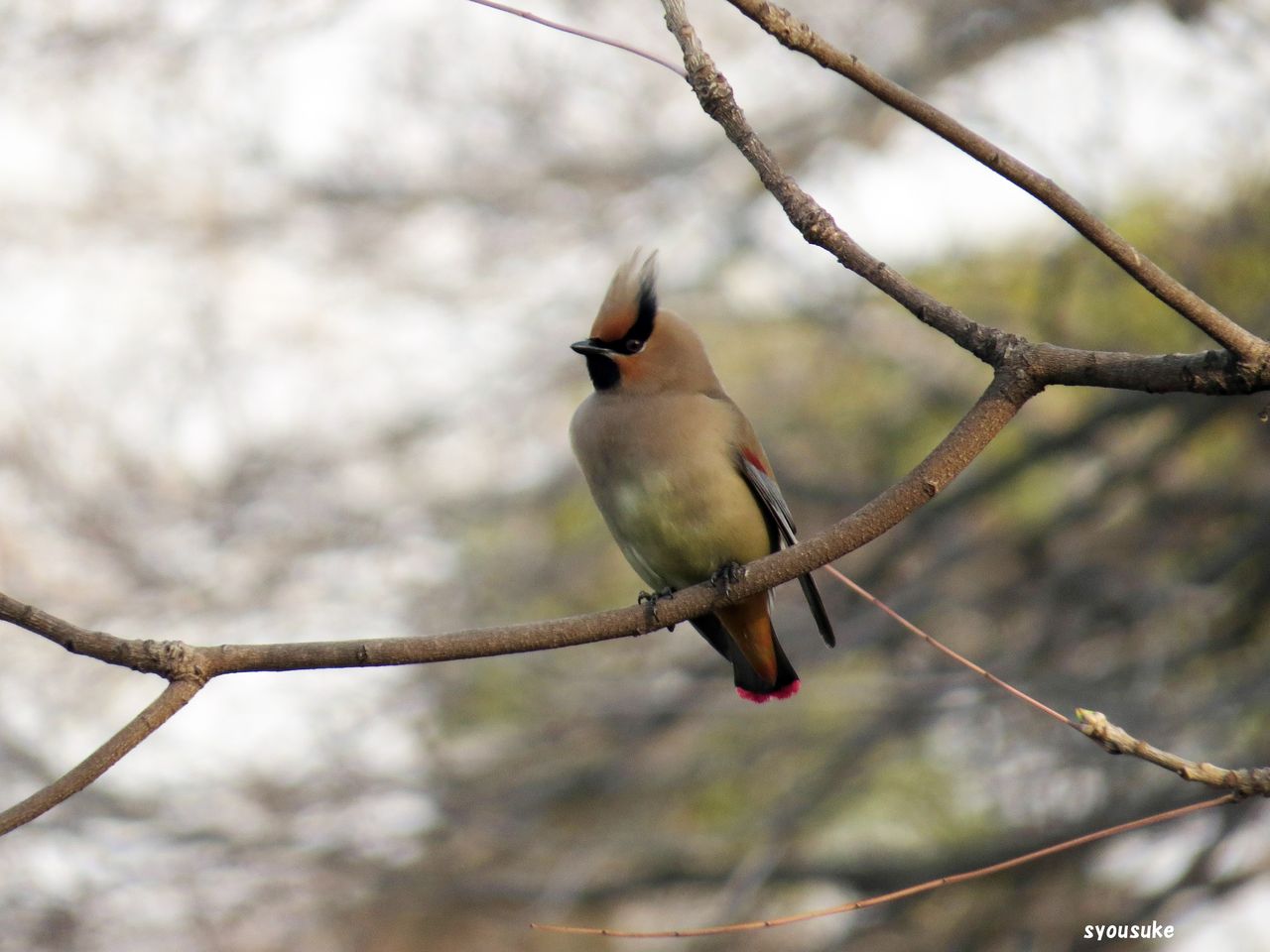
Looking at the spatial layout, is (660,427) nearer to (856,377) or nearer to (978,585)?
(978,585)

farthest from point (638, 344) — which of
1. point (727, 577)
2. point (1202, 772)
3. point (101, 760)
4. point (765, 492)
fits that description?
point (1202, 772)

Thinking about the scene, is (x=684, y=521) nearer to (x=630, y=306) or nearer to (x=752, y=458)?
(x=752, y=458)

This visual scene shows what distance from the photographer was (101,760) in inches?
86.7

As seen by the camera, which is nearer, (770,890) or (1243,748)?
(1243,748)

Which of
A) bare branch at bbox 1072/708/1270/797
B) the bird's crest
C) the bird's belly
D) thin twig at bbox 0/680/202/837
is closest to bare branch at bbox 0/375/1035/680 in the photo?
thin twig at bbox 0/680/202/837

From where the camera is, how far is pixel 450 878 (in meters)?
7.10

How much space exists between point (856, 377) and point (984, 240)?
3.48ft

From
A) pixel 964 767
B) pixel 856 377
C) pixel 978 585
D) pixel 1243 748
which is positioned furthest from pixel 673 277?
pixel 1243 748

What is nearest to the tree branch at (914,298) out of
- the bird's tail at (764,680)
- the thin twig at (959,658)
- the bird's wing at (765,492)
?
the thin twig at (959,658)

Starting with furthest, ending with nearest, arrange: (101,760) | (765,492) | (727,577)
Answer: (765,492) → (727,577) → (101,760)

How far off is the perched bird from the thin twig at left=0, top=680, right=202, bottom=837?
6.19ft

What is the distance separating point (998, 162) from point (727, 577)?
1.31 m

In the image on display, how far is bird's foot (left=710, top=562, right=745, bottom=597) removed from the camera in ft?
9.35

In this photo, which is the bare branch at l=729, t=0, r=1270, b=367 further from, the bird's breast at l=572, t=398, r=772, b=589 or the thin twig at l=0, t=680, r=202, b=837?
the bird's breast at l=572, t=398, r=772, b=589
